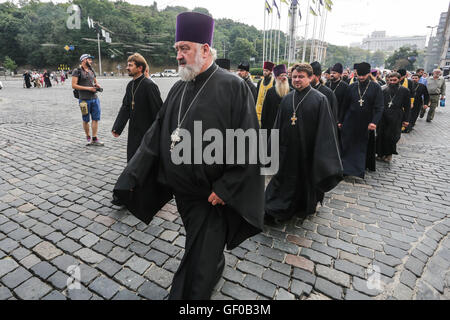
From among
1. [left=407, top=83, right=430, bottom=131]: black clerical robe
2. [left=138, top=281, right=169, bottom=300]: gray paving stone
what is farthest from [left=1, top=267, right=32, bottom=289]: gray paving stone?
[left=407, top=83, right=430, bottom=131]: black clerical robe

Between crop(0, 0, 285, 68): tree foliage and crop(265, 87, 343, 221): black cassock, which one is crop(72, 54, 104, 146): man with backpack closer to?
crop(265, 87, 343, 221): black cassock

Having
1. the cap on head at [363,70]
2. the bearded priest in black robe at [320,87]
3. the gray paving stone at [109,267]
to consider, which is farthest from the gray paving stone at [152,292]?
the cap on head at [363,70]

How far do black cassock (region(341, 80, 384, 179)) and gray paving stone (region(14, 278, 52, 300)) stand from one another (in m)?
5.23

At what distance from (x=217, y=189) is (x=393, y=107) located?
261 inches

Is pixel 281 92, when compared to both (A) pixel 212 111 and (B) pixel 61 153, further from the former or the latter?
(B) pixel 61 153

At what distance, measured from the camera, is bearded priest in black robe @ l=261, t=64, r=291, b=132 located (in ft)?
19.2

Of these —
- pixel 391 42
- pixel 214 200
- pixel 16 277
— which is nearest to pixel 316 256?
pixel 214 200

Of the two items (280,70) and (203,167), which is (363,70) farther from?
(203,167)

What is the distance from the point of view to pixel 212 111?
2148 mm

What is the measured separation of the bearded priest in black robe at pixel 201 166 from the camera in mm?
2113

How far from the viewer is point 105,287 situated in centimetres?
257

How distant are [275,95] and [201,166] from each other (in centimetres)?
441

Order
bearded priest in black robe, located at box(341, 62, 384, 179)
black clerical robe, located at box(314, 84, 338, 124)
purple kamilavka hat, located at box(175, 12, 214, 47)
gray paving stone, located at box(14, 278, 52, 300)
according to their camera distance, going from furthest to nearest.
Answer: bearded priest in black robe, located at box(341, 62, 384, 179)
black clerical robe, located at box(314, 84, 338, 124)
gray paving stone, located at box(14, 278, 52, 300)
purple kamilavka hat, located at box(175, 12, 214, 47)

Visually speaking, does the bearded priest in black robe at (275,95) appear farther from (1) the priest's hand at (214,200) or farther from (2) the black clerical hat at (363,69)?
(1) the priest's hand at (214,200)
